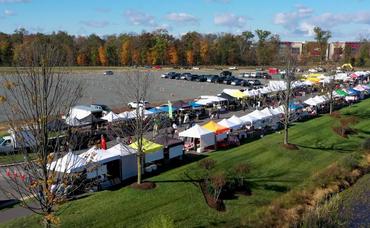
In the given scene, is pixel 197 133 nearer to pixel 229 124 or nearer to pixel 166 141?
pixel 166 141

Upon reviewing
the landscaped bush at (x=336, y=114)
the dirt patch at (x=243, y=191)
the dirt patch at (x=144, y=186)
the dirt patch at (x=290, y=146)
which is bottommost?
the dirt patch at (x=243, y=191)

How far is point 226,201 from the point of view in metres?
22.0

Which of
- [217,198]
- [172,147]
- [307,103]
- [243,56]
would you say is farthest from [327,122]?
[243,56]

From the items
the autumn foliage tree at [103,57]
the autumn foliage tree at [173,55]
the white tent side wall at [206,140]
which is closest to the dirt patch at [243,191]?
the white tent side wall at [206,140]

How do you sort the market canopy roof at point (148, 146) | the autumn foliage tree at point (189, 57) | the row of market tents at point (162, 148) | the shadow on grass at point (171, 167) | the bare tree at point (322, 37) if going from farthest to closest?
the bare tree at point (322, 37) < the autumn foliage tree at point (189, 57) < the market canopy roof at point (148, 146) < the shadow on grass at point (171, 167) < the row of market tents at point (162, 148)

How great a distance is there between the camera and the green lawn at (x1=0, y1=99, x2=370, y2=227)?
63.4 ft

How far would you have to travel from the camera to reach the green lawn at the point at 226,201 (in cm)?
1931

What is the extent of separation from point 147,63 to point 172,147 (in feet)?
323

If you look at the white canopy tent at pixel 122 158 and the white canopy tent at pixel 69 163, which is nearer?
the white canopy tent at pixel 69 163

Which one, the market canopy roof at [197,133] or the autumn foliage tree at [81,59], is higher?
the autumn foliage tree at [81,59]

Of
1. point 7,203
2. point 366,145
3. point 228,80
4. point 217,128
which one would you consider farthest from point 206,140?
point 228,80

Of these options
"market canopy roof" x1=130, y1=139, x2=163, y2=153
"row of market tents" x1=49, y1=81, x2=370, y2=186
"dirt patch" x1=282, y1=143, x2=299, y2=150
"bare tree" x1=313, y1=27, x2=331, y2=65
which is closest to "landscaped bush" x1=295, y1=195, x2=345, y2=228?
"row of market tents" x1=49, y1=81, x2=370, y2=186

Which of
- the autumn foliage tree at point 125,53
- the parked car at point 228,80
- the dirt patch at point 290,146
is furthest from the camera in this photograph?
the autumn foliage tree at point 125,53

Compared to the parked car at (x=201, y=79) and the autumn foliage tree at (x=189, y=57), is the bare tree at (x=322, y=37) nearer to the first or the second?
the autumn foliage tree at (x=189, y=57)
